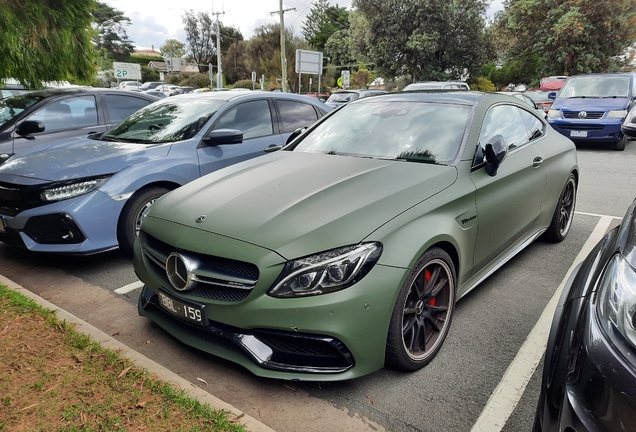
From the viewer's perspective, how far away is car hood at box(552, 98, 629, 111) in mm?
11242

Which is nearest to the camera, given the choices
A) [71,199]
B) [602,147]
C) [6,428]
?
[6,428]

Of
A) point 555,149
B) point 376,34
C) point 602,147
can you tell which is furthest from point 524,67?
point 555,149

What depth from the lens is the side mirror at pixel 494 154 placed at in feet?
10.6

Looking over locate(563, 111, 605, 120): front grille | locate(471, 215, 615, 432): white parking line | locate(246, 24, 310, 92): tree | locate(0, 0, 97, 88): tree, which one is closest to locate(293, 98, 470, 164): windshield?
locate(471, 215, 615, 432): white parking line

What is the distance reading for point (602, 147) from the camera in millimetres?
12461

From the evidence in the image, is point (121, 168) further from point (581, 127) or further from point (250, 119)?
point (581, 127)

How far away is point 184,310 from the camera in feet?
8.41

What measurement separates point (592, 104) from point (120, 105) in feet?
35.0

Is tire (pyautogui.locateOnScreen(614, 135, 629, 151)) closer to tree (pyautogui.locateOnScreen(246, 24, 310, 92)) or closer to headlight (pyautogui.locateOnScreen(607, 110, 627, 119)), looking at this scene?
headlight (pyautogui.locateOnScreen(607, 110, 627, 119))

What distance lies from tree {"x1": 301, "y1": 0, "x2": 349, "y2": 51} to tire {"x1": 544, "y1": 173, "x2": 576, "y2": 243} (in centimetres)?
7373

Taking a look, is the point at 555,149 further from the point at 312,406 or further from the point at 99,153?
the point at 99,153

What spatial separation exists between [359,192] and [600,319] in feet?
4.90

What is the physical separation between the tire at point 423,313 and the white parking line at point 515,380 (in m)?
0.42

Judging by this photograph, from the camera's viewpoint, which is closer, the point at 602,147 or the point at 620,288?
the point at 620,288
